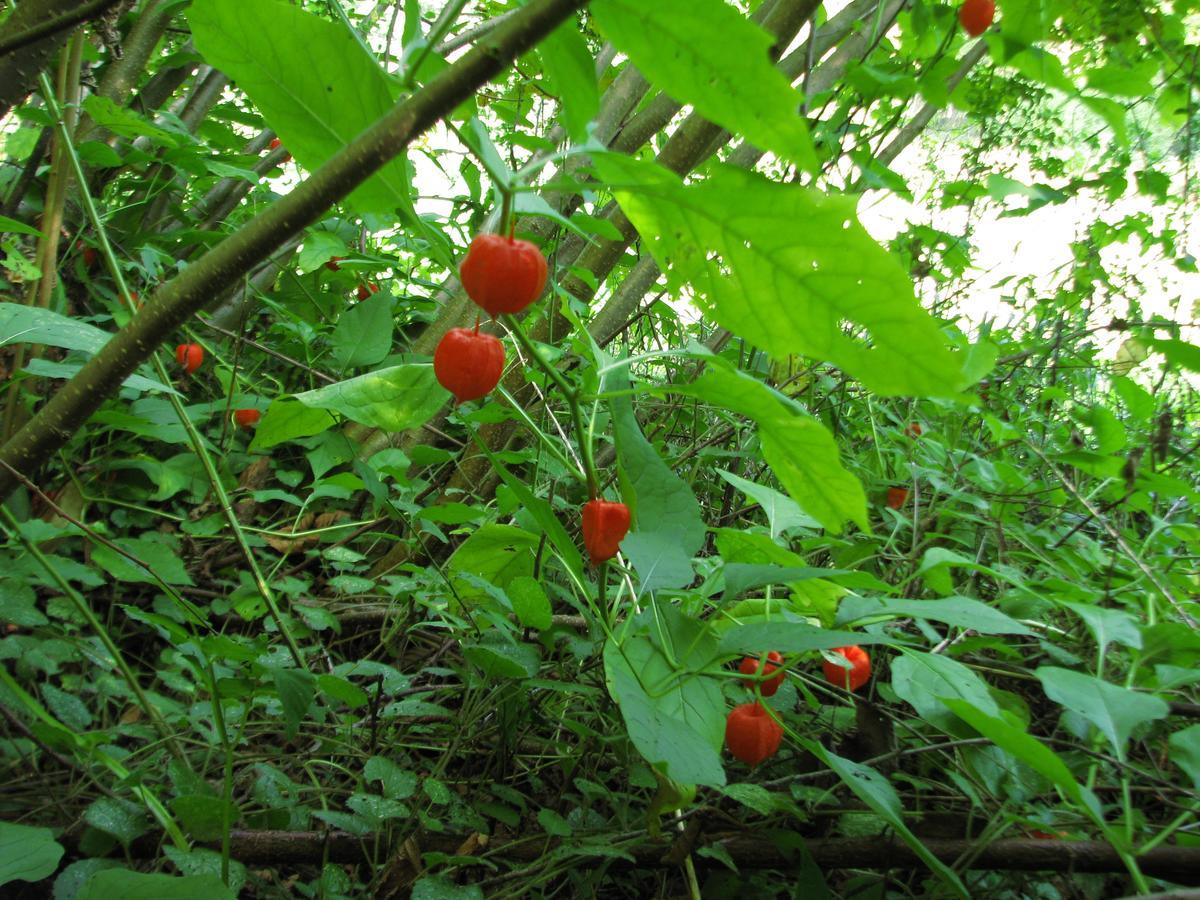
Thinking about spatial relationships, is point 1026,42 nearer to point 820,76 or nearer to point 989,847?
point 820,76

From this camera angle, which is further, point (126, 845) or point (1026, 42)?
point (1026, 42)

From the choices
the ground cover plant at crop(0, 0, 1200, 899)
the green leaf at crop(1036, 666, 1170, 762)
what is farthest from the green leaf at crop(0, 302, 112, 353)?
the green leaf at crop(1036, 666, 1170, 762)

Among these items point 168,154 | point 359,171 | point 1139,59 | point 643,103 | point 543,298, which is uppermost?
point 1139,59

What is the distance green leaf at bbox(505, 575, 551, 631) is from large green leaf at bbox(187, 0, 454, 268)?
0.48 m

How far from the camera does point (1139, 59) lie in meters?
1.99

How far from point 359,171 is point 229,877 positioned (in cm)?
65

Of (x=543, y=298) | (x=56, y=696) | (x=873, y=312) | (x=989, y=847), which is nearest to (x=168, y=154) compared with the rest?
(x=543, y=298)

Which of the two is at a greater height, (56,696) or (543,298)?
(543,298)

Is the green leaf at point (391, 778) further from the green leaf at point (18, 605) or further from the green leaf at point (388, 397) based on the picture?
the green leaf at point (18, 605)

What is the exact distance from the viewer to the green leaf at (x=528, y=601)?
0.85 metres

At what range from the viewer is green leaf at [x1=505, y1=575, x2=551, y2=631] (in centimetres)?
85

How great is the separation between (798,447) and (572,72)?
0.34 m

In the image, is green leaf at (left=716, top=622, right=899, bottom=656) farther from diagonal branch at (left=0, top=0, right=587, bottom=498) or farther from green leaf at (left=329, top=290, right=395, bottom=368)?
green leaf at (left=329, top=290, right=395, bottom=368)

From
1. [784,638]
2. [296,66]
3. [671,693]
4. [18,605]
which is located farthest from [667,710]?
[18,605]
